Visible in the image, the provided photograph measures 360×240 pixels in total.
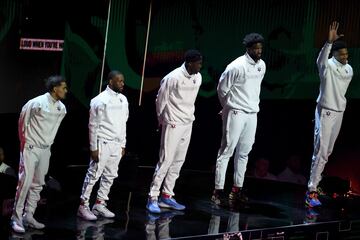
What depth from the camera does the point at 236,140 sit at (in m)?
6.55

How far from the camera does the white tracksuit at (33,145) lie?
17.6 feet

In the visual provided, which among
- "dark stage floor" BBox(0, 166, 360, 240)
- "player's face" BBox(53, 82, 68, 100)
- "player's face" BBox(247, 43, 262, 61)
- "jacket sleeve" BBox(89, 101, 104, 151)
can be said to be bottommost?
"dark stage floor" BBox(0, 166, 360, 240)

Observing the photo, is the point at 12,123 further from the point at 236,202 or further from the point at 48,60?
the point at 236,202

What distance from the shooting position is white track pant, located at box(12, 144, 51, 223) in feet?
17.5

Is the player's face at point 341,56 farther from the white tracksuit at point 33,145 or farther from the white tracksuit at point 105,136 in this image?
the white tracksuit at point 33,145

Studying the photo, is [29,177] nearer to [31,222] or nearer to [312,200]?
[31,222]

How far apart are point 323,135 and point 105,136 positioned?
7.57 feet

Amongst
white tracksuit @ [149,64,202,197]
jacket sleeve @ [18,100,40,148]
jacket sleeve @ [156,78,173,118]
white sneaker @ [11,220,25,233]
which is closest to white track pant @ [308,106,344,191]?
white tracksuit @ [149,64,202,197]

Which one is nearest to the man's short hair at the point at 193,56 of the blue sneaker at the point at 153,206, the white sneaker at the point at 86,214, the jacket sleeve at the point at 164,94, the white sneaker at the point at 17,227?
the jacket sleeve at the point at 164,94

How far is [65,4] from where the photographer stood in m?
8.45

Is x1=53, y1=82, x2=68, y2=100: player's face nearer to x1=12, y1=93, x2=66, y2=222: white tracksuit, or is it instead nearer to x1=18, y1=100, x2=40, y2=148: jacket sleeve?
x1=12, y1=93, x2=66, y2=222: white tracksuit

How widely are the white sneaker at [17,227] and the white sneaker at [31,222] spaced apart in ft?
0.41

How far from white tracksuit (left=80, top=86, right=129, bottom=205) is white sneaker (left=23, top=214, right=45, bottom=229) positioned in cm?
53

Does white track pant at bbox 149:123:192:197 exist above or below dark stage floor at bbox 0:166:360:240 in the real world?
above
